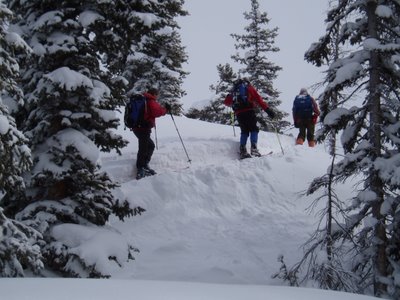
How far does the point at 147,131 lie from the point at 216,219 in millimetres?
3512

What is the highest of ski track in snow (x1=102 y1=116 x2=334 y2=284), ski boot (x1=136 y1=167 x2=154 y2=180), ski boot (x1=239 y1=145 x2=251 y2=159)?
ski boot (x1=239 y1=145 x2=251 y2=159)

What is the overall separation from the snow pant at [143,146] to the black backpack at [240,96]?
314 centimetres


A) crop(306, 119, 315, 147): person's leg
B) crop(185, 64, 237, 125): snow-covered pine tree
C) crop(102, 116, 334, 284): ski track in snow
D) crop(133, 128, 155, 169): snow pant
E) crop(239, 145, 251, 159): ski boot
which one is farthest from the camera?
crop(185, 64, 237, 125): snow-covered pine tree

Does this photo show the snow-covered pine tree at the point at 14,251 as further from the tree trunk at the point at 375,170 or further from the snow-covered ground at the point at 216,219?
the tree trunk at the point at 375,170

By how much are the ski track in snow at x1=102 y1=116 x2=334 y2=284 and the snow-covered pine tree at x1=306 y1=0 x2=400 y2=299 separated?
1633mm

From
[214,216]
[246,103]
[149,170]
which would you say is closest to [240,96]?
[246,103]

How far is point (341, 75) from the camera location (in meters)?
7.51

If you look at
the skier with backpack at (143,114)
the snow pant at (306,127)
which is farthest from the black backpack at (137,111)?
the snow pant at (306,127)

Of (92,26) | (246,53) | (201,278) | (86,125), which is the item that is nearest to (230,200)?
(201,278)

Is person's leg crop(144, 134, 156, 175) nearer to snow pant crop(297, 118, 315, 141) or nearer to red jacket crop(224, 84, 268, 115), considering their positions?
red jacket crop(224, 84, 268, 115)

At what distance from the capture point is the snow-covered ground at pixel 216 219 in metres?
8.38

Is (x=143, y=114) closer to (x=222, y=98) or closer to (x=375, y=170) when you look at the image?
(x=375, y=170)

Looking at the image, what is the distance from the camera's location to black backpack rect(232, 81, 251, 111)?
45.0 ft

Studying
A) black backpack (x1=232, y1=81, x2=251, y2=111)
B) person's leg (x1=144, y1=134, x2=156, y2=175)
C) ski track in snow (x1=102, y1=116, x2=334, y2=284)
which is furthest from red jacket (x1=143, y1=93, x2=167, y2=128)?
black backpack (x1=232, y1=81, x2=251, y2=111)
